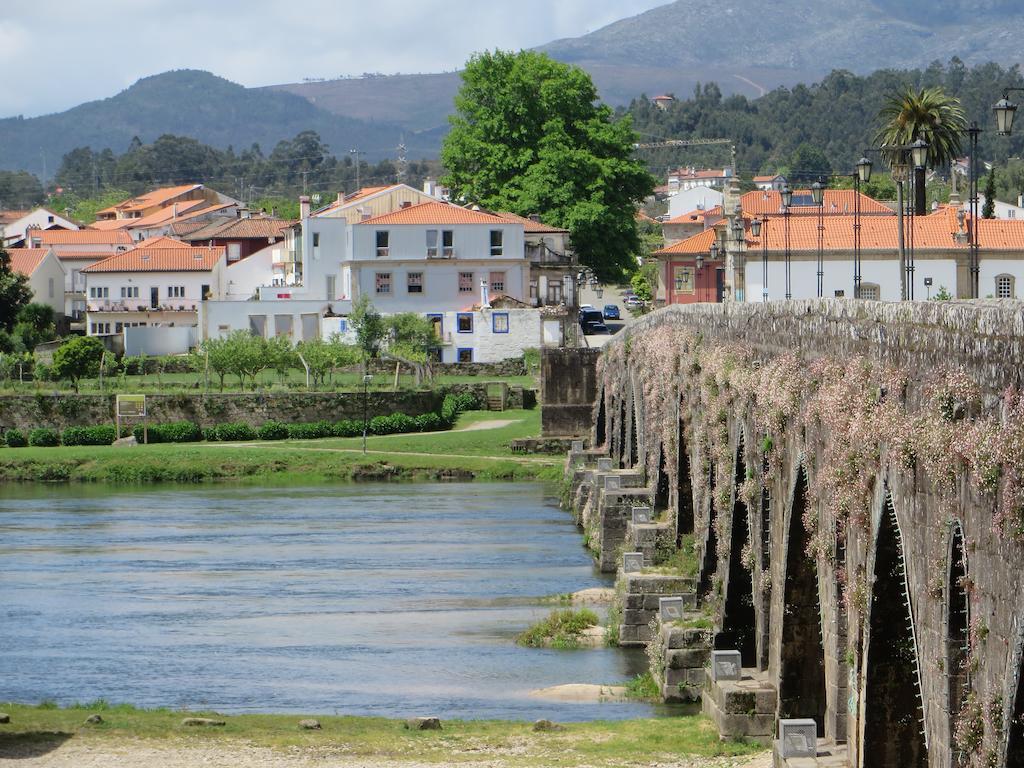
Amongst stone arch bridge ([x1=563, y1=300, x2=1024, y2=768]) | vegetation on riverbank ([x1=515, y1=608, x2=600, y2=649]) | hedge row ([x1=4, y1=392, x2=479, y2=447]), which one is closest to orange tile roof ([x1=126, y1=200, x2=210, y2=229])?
hedge row ([x1=4, y1=392, x2=479, y2=447])

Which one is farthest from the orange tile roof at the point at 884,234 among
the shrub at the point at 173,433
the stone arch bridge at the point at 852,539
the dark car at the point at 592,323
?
the stone arch bridge at the point at 852,539

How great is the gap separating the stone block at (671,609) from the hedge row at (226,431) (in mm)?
45645

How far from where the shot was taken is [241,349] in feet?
261

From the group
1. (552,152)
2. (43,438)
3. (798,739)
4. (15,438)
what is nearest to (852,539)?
(798,739)

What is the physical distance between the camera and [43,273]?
11512 centimetres

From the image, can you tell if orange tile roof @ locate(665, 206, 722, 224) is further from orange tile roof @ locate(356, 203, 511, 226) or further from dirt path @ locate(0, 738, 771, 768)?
dirt path @ locate(0, 738, 771, 768)

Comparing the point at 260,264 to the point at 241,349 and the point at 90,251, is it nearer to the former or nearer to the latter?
the point at 90,251

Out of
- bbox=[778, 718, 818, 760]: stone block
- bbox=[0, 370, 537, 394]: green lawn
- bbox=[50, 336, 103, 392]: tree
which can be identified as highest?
bbox=[50, 336, 103, 392]: tree

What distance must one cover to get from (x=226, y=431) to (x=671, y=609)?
1881 inches

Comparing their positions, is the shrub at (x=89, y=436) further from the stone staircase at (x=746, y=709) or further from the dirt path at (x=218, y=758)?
the stone staircase at (x=746, y=709)

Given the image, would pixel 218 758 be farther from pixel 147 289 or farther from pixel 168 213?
pixel 168 213

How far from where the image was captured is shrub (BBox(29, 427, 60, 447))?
7538 centimetres

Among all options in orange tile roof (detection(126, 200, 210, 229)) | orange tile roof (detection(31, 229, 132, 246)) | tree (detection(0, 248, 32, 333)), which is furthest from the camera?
orange tile roof (detection(126, 200, 210, 229))

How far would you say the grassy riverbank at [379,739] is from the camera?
80.6 feet
